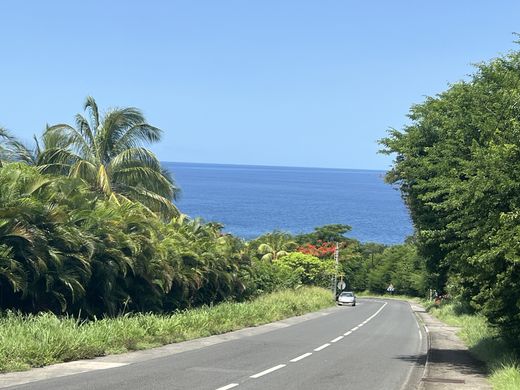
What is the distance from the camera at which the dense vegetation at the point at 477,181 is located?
11672 millimetres

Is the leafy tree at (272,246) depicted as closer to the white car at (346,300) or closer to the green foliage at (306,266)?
the green foliage at (306,266)

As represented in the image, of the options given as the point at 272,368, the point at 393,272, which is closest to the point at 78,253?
the point at 272,368

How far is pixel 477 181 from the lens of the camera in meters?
12.1

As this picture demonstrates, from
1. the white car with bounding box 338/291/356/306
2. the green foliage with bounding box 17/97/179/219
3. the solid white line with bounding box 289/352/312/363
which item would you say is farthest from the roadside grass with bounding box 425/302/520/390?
the white car with bounding box 338/291/356/306

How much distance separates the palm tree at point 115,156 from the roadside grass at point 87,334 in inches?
303

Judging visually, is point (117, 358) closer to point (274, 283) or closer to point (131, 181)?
point (131, 181)

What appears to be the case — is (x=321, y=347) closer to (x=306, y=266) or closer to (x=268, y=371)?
(x=268, y=371)

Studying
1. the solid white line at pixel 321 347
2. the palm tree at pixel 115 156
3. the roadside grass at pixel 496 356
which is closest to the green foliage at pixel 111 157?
the palm tree at pixel 115 156

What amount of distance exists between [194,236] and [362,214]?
158342 millimetres

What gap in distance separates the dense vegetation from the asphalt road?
102 inches

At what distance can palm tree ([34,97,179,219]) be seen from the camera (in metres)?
27.6

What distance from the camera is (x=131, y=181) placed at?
29.1 metres

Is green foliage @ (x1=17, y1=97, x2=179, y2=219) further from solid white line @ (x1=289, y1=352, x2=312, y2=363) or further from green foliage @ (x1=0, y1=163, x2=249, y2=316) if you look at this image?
solid white line @ (x1=289, y1=352, x2=312, y2=363)

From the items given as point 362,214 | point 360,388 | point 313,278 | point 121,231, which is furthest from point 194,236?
point 362,214
